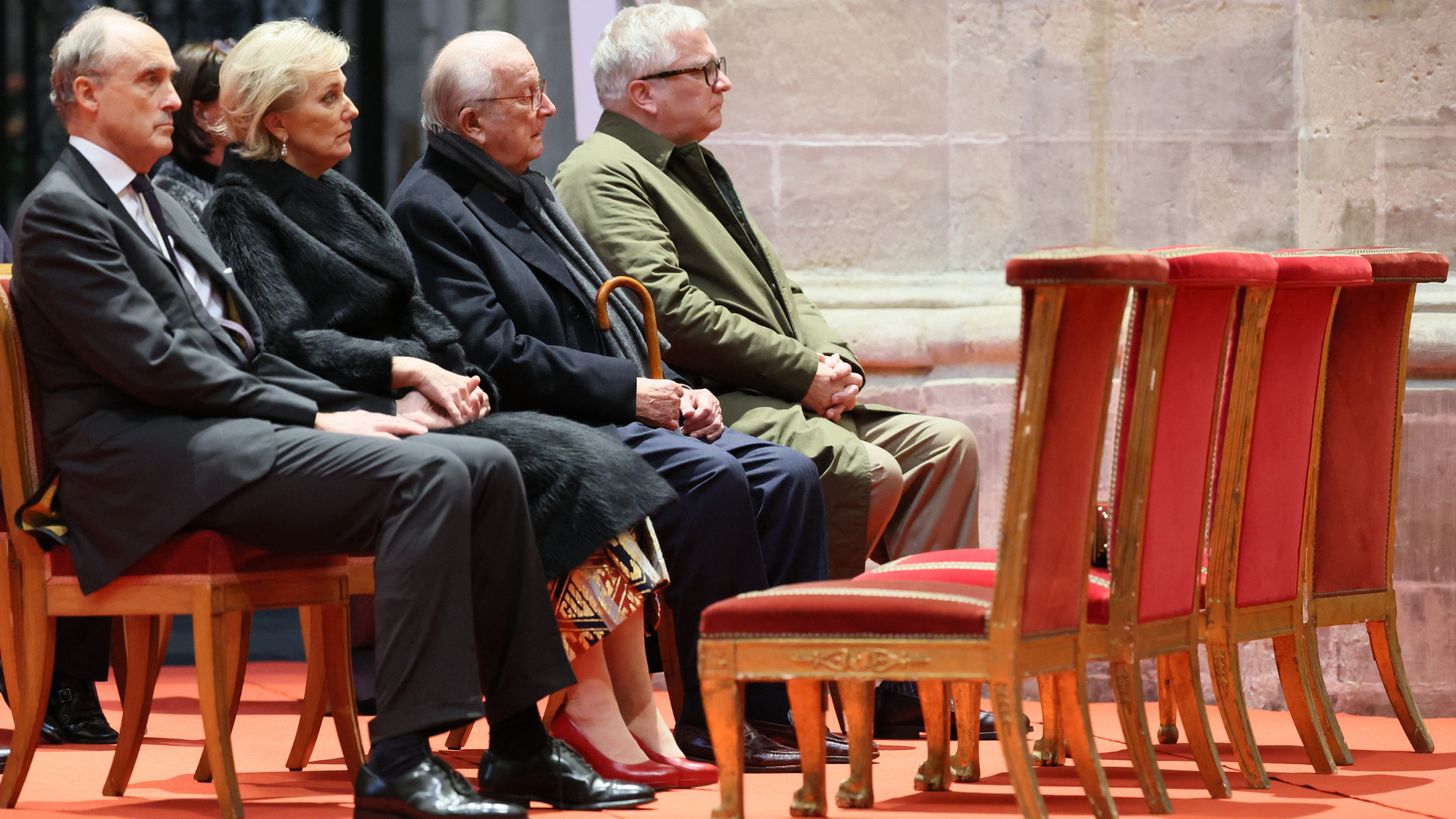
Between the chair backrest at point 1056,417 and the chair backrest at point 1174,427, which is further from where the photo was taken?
the chair backrest at point 1174,427

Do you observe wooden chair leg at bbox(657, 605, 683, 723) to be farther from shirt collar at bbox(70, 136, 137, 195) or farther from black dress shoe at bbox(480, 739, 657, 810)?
shirt collar at bbox(70, 136, 137, 195)

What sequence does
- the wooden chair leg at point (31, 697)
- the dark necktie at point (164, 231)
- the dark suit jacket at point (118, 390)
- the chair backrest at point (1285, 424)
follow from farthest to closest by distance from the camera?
the chair backrest at point (1285, 424)
the dark necktie at point (164, 231)
the wooden chair leg at point (31, 697)
the dark suit jacket at point (118, 390)

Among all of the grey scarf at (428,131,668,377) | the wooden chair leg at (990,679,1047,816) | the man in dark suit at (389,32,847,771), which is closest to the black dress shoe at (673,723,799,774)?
the man in dark suit at (389,32,847,771)

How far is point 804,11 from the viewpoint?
6.26 m

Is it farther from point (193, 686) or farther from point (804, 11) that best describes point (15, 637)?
point (804, 11)

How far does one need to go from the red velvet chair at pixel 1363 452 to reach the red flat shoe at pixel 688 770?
1.53 meters

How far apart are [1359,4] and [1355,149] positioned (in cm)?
42

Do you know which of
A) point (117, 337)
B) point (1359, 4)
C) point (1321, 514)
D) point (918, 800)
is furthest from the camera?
point (1359, 4)

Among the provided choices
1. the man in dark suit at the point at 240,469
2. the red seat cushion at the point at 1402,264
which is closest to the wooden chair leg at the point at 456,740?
the man in dark suit at the point at 240,469

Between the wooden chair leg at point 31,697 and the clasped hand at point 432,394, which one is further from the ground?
the clasped hand at point 432,394

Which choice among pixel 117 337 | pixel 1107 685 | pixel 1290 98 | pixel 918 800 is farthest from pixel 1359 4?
pixel 117 337

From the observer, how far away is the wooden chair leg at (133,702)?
13.4ft

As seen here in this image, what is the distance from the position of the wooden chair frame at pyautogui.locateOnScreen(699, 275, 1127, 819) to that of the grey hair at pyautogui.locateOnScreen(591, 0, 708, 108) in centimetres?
207

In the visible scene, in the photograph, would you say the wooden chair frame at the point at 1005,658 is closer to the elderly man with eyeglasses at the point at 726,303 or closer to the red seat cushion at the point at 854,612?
the red seat cushion at the point at 854,612
